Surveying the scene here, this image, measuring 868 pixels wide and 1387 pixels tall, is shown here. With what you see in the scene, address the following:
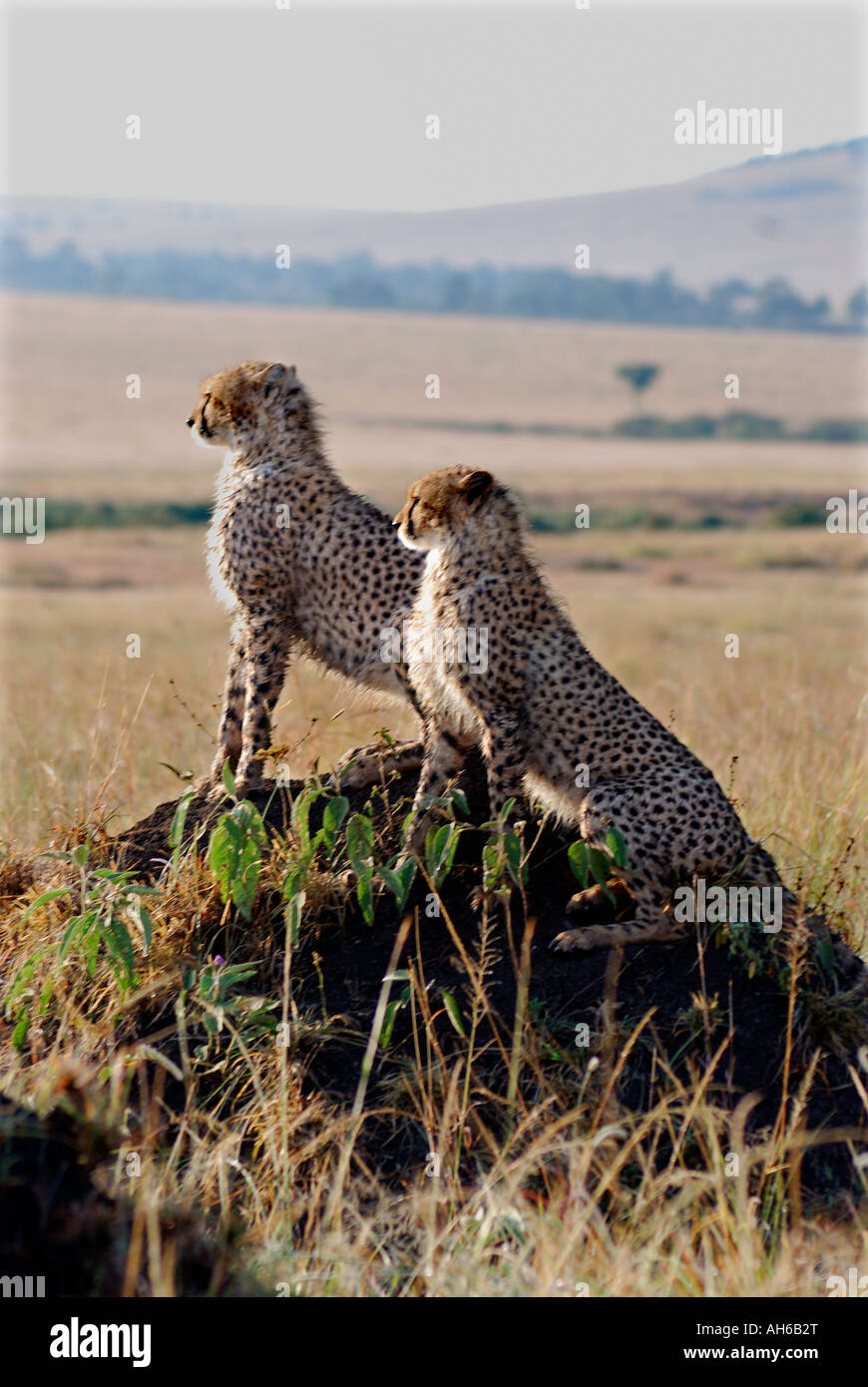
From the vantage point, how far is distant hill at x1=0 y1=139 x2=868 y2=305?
149875 millimetres

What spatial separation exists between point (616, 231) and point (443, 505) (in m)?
163

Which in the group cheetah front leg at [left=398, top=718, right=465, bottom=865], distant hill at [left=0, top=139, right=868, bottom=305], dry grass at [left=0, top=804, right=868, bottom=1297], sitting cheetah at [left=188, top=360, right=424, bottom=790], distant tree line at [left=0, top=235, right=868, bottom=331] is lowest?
dry grass at [left=0, top=804, right=868, bottom=1297]

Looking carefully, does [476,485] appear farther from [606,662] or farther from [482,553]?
[606,662]

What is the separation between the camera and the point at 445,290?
111 m

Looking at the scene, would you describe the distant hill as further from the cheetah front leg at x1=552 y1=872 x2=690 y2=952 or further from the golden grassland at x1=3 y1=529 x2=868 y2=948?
the cheetah front leg at x1=552 y1=872 x2=690 y2=952

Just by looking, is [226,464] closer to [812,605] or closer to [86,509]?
[812,605]

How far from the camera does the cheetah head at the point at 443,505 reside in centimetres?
470

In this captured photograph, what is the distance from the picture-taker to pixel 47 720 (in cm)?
830

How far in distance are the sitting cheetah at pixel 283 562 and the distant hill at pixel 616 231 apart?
14247 cm

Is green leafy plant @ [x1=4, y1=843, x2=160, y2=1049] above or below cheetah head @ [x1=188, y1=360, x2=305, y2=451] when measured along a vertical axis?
below

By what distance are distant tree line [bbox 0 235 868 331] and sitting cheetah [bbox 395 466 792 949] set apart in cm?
9046

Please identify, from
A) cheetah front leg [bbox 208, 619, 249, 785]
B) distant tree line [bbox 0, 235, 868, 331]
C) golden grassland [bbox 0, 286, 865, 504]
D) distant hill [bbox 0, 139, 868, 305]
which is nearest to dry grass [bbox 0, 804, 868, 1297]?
cheetah front leg [bbox 208, 619, 249, 785]

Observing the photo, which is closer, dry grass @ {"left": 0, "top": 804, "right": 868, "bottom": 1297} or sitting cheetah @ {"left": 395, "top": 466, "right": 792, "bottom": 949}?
dry grass @ {"left": 0, "top": 804, "right": 868, "bottom": 1297}

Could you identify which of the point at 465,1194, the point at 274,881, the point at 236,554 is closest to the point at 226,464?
the point at 236,554
